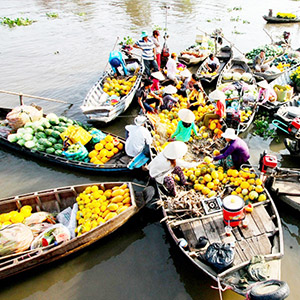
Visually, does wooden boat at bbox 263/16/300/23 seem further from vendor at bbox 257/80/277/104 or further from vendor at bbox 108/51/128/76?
vendor at bbox 108/51/128/76

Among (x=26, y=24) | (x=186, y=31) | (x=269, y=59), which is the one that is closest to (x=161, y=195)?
(x=269, y=59)

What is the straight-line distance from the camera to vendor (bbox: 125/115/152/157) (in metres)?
7.86

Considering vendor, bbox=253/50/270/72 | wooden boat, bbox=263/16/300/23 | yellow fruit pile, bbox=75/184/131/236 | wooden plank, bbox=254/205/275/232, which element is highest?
wooden boat, bbox=263/16/300/23

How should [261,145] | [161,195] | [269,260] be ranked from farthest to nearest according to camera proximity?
[261,145] → [161,195] → [269,260]

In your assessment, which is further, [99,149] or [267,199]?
[99,149]

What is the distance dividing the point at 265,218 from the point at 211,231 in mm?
1357

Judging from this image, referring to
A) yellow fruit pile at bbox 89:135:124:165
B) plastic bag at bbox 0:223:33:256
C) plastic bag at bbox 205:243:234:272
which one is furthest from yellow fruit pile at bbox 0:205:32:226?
plastic bag at bbox 205:243:234:272

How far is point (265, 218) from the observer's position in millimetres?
5953

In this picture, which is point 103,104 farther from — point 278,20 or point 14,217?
point 278,20

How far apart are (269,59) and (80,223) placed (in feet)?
48.1

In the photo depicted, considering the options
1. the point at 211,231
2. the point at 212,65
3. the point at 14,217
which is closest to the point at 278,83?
the point at 212,65

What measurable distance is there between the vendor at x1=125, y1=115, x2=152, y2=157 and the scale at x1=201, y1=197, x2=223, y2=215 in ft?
8.29

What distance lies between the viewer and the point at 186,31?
26.1 metres

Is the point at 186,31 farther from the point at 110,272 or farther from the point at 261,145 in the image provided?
the point at 110,272
